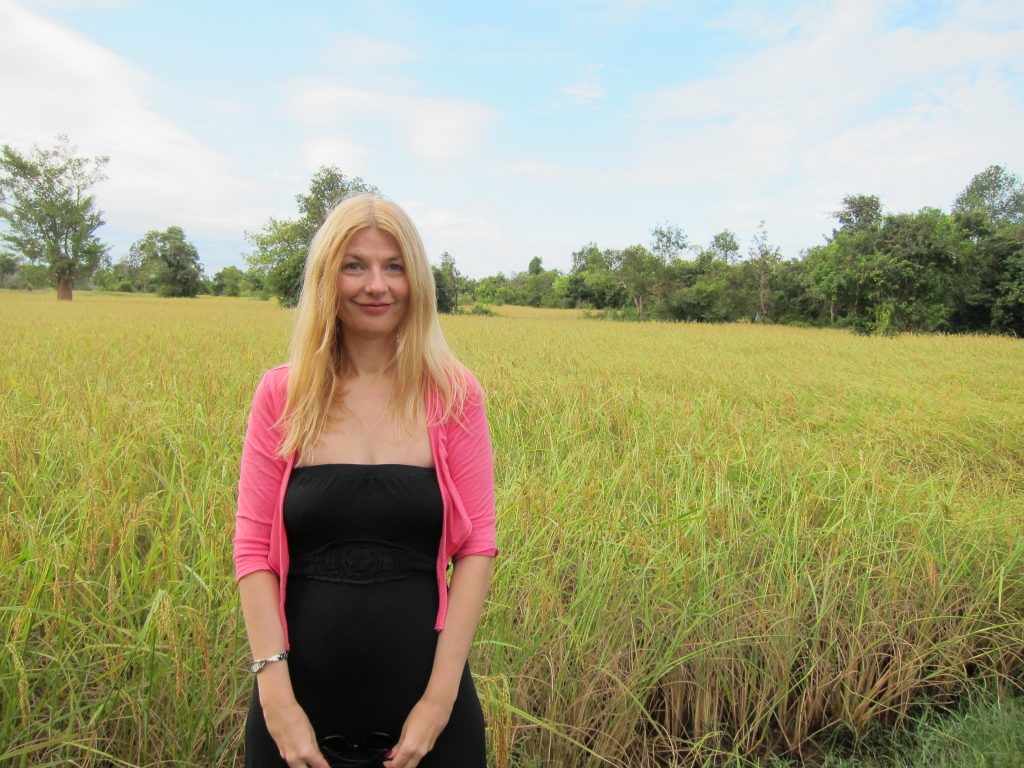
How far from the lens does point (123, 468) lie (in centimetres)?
270

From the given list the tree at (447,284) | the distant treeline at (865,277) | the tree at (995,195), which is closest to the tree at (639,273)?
the distant treeline at (865,277)

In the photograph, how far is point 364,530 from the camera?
42.4 inches

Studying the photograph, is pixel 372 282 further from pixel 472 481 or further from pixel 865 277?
pixel 865 277

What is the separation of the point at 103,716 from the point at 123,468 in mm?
1424

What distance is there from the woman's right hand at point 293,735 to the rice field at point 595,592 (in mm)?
457

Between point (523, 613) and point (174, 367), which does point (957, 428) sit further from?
point (174, 367)

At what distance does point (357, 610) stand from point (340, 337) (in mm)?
532

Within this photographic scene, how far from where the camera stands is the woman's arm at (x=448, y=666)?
1033mm

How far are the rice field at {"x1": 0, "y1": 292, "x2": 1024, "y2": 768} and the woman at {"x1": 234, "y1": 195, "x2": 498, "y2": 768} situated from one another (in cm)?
44

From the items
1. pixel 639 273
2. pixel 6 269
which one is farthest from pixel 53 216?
pixel 6 269

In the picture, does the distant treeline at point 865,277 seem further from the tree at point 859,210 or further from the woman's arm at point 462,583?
the woman's arm at point 462,583

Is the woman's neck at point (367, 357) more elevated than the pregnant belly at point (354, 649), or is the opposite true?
the woman's neck at point (367, 357)

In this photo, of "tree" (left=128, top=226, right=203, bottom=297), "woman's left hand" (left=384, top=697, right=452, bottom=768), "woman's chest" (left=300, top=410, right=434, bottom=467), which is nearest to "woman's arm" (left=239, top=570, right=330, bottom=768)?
"woman's left hand" (left=384, top=697, right=452, bottom=768)

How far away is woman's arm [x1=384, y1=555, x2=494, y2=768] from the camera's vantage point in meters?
1.03
